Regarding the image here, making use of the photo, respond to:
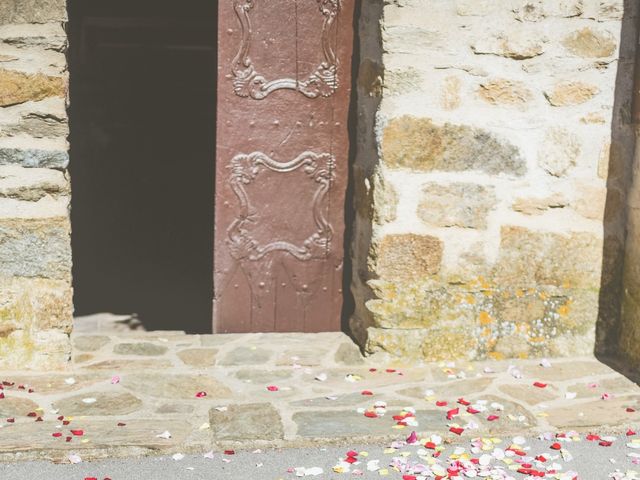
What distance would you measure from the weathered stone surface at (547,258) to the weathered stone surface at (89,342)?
73.9 inches

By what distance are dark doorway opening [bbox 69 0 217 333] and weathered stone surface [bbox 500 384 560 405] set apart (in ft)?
13.3

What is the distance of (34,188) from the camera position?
3.40 m

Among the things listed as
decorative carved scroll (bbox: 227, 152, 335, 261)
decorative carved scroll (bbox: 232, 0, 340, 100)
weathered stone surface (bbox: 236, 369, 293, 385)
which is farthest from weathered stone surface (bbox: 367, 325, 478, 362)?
decorative carved scroll (bbox: 232, 0, 340, 100)

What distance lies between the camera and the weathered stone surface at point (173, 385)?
3.28 metres

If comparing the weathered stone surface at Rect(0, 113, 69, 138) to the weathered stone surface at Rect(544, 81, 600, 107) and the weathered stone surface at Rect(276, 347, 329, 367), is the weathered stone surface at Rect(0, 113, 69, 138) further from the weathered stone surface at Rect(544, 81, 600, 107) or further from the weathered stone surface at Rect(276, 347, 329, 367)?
the weathered stone surface at Rect(544, 81, 600, 107)

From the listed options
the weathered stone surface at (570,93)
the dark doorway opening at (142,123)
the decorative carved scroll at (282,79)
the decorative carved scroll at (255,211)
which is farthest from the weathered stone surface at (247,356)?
the dark doorway opening at (142,123)

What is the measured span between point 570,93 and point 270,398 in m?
1.88

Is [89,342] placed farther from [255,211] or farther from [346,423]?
[346,423]

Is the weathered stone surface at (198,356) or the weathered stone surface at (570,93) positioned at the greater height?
the weathered stone surface at (570,93)

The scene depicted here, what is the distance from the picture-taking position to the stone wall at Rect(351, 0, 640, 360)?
3586 mm

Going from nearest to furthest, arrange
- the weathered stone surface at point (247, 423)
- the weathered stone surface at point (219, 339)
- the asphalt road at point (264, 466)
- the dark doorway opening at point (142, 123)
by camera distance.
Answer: the asphalt road at point (264, 466) → the weathered stone surface at point (247, 423) → the weathered stone surface at point (219, 339) → the dark doorway opening at point (142, 123)

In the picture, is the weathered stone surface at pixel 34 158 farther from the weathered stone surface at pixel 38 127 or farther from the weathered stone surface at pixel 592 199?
the weathered stone surface at pixel 592 199

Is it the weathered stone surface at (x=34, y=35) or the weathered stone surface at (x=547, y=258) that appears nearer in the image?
the weathered stone surface at (x=34, y=35)

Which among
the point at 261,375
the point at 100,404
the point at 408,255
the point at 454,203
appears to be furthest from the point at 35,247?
the point at 454,203
